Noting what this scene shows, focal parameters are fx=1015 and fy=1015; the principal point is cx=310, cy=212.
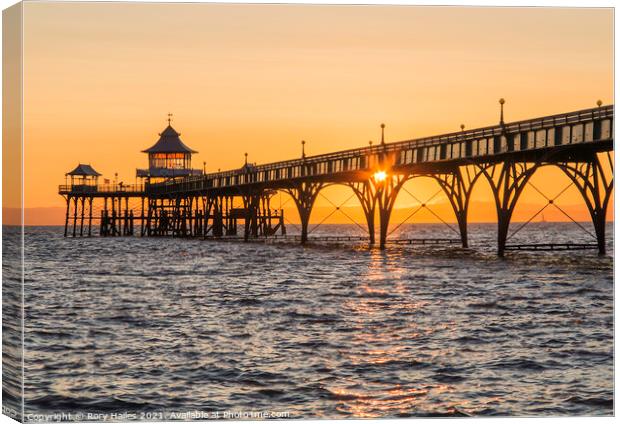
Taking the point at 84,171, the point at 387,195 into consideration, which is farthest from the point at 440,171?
the point at 84,171

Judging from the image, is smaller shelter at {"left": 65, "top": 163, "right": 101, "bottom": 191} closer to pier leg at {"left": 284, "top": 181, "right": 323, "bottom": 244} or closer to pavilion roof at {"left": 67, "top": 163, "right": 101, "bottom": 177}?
pavilion roof at {"left": 67, "top": 163, "right": 101, "bottom": 177}

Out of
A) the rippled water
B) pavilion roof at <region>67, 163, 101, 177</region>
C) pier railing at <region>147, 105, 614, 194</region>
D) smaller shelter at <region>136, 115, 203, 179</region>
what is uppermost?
smaller shelter at <region>136, 115, 203, 179</region>

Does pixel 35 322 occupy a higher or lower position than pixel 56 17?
lower

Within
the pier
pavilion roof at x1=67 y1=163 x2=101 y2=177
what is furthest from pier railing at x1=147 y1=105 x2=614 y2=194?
pavilion roof at x1=67 y1=163 x2=101 y2=177

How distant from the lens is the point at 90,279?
48.5 metres

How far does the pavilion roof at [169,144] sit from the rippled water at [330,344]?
96439 mm

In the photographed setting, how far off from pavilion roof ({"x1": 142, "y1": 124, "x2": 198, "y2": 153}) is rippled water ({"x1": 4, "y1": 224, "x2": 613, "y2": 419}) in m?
96.4

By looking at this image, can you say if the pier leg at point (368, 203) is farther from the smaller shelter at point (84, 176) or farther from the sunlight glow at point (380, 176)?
the smaller shelter at point (84, 176)

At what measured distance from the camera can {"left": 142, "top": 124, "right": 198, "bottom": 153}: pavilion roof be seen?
142875 mm

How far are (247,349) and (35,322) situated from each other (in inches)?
371

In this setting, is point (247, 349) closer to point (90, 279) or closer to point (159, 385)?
point (159, 385)

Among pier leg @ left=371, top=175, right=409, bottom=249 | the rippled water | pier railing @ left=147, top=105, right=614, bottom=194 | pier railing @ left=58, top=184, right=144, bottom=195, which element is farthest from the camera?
pier railing @ left=58, top=184, right=144, bottom=195

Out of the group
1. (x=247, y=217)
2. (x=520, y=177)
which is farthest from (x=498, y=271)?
(x=247, y=217)

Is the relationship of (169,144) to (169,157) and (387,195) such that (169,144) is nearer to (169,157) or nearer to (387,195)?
(169,157)
